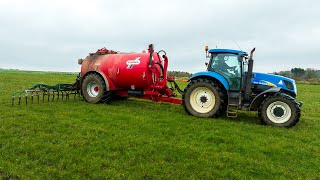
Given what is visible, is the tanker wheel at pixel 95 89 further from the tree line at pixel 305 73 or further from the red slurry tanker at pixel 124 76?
the tree line at pixel 305 73

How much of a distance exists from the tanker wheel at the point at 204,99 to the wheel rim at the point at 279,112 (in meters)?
1.55

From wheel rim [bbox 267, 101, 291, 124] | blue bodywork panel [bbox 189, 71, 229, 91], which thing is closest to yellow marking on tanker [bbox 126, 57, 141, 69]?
blue bodywork panel [bbox 189, 71, 229, 91]

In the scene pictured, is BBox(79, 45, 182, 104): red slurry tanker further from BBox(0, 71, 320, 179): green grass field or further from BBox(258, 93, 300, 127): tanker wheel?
BBox(258, 93, 300, 127): tanker wheel

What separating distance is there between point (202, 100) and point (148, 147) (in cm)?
418

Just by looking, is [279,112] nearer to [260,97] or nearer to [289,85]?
[260,97]

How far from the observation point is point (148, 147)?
23.0 feet

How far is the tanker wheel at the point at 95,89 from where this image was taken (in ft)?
42.0

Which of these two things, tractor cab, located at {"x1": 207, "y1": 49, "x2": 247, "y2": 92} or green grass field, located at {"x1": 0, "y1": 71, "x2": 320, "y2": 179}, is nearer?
green grass field, located at {"x1": 0, "y1": 71, "x2": 320, "y2": 179}

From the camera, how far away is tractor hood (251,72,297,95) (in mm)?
10398

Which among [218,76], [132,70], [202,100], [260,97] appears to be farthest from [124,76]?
[260,97]

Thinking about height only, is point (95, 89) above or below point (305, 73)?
below

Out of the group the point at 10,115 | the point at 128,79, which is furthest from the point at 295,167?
the point at 10,115

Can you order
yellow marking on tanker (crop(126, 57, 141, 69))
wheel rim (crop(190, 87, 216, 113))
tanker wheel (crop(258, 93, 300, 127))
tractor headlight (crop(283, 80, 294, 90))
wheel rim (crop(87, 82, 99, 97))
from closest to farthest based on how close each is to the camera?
tanker wheel (crop(258, 93, 300, 127)) → tractor headlight (crop(283, 80, 294, 90)) → wheel rim (crop(190, 87, 216, 113)) → yellow marking on tanker (crop(126, 57, 141, 69)) → wheel rim (crop(87, 82, 99, 97))

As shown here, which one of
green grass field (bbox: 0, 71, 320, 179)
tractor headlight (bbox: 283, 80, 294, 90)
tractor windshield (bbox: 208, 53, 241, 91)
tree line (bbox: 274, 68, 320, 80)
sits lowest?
green grass field (bbox: 0, 71, 320, 179)
